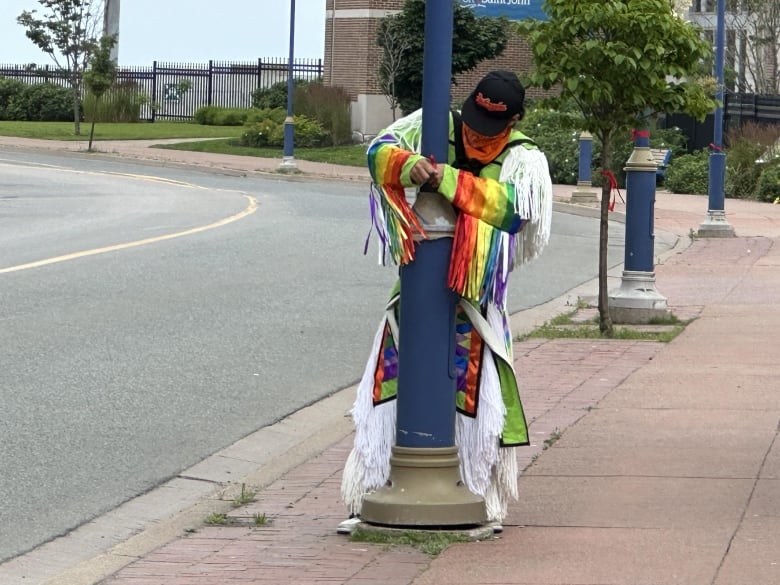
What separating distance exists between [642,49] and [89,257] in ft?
21.1

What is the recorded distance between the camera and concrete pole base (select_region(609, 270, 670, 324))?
40.1 ft

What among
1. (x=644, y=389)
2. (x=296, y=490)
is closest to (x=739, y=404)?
(x=644, y=389)

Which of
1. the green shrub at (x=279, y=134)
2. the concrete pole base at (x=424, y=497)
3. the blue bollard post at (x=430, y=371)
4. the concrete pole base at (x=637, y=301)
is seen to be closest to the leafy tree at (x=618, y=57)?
the concrete pole base at (x=637, y=301)

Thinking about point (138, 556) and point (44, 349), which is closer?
point (138, 556)

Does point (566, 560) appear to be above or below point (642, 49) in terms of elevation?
below

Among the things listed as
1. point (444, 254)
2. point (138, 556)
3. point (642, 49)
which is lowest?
point (138, 556)

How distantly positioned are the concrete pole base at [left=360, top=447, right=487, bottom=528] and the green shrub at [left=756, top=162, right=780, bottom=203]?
22.2 metres

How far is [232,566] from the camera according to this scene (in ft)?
17.6

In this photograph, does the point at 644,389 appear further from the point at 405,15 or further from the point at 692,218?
the point at 405,15

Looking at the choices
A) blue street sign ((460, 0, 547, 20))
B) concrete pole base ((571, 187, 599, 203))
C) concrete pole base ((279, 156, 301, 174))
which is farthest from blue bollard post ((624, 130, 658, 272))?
blue street sign ((460, 0, 547, 20))

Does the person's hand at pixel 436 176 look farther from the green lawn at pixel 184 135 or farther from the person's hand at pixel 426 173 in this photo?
the green lawn at pixel 184 135

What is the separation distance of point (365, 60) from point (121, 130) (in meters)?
7.81

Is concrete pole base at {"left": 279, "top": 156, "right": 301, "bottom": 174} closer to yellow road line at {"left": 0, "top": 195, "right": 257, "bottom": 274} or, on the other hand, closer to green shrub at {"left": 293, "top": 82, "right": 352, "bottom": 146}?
green shrub at {"left": 293, "top": 82, "right": 352, "bottom": 146}

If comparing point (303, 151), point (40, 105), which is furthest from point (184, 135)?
point (40, 105)
